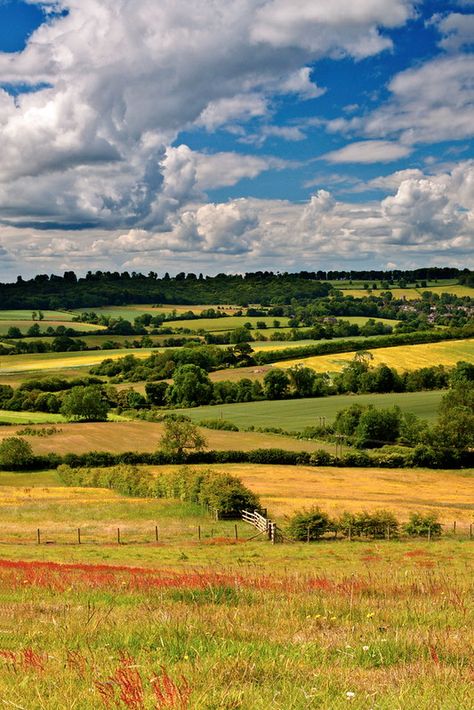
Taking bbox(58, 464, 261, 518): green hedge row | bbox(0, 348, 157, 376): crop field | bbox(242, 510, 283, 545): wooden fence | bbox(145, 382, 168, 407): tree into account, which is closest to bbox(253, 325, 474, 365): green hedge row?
bbox(145, 382, 168, 407): tree

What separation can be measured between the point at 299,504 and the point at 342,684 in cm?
4793

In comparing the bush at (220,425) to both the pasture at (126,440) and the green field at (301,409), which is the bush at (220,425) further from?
the green field at (301,409)

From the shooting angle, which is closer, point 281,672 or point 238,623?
point 281,672

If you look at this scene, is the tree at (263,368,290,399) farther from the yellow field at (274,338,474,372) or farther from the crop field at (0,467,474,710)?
the crop field at (0,467,474,710)

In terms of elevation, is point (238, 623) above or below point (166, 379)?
above

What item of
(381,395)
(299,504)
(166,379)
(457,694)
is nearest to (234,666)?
(457,694)

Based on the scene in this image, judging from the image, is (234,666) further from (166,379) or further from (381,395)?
(166,379)

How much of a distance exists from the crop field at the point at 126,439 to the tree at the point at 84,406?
548 cm

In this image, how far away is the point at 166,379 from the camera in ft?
436

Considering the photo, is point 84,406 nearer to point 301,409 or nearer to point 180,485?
point 301,409

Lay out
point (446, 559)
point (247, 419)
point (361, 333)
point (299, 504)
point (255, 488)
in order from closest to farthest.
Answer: point (446, 559), point (299, 504), point (255, 488), point (247, 419), point (361, 333)

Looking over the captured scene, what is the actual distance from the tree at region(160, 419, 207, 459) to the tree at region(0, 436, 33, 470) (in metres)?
15.2

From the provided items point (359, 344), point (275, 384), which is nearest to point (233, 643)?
point (275, 384)

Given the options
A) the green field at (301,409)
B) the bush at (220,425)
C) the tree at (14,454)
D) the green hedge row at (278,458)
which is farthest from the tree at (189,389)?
the tree at (14,454)
